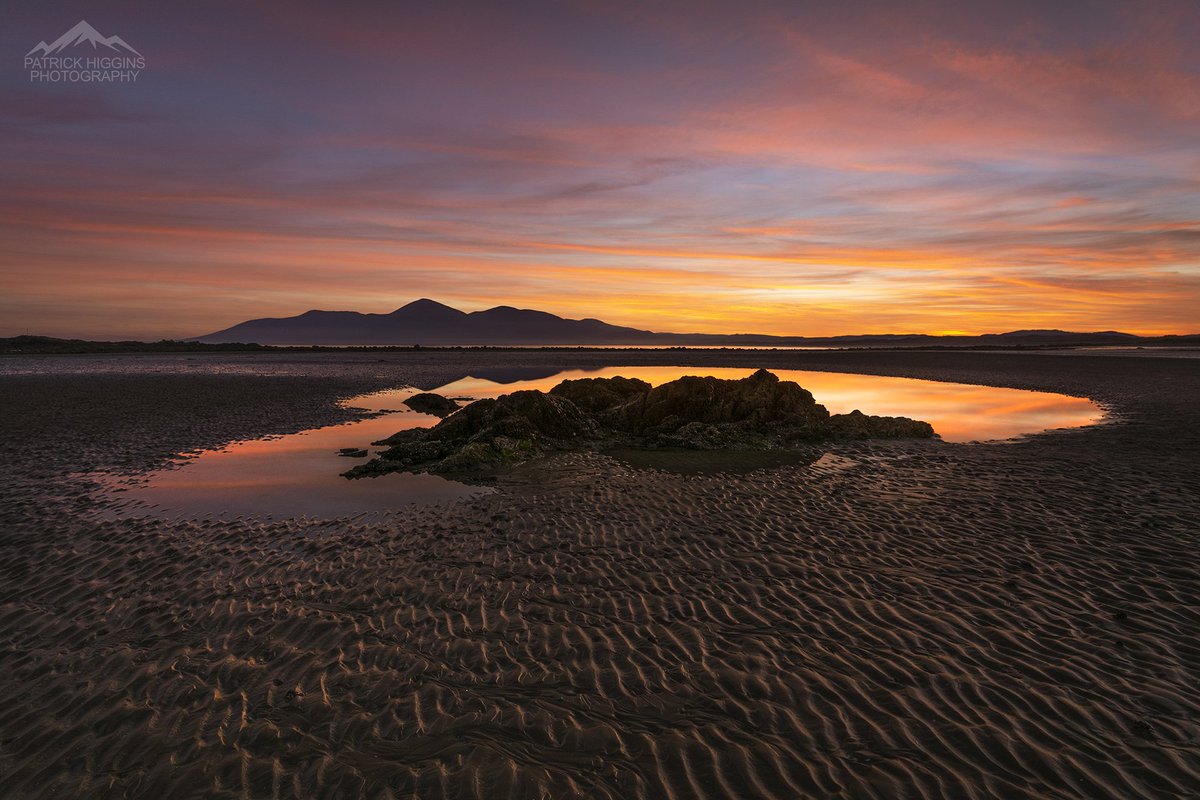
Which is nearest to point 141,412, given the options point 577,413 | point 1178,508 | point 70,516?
point 70,516

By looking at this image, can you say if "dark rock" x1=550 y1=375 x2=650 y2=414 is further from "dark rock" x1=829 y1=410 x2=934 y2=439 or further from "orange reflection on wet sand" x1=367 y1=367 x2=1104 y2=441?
"orange reflection on wet sand" x1=367 y1=367 x2=1104 y2=441

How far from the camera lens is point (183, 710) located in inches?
254

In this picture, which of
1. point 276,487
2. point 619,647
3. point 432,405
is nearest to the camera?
point 619,647

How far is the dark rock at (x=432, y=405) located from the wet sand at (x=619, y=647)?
62.7ft

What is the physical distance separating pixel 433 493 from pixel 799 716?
1176 centimetres

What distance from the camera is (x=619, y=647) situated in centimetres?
774

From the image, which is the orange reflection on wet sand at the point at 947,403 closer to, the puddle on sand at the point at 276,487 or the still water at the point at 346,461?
the still water at the point at 346,461

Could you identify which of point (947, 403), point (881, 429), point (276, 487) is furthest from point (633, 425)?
point (947, 403)

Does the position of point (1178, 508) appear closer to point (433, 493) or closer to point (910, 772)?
point (910, 772)

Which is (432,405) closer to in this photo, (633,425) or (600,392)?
(600,392)

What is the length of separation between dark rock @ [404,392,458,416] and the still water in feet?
2.80

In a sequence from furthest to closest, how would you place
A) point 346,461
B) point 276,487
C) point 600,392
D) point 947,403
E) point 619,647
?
point 947,403
point 600,392
point 346,461
point 276,487
point 619,647

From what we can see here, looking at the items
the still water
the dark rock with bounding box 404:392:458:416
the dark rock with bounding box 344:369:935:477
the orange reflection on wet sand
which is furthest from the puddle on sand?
the orange reflection on wet sand

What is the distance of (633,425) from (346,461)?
39.0ft
